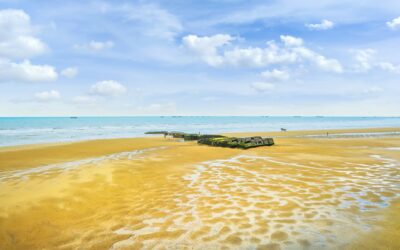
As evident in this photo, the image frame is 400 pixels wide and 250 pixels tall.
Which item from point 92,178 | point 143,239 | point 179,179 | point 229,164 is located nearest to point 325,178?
point 229,164

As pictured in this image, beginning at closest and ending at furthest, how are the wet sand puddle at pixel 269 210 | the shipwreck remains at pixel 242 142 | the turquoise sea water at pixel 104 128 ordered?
1. the wet sand puddle at pixel 269 210
2. the shipwreck remains at pixel 242 142
3. the turquoise sea water at pixel 104 128

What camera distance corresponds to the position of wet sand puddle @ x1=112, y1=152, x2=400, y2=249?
18.4 feet

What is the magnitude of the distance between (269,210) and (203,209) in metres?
1.89

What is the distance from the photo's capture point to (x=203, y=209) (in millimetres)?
7496

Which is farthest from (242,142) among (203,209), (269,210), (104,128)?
(104,128)

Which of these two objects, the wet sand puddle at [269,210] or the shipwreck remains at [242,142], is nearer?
the wet sand puddle at [269,210]

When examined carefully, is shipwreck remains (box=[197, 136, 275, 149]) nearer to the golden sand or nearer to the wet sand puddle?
the golden sand

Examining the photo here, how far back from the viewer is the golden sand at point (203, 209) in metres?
5.65

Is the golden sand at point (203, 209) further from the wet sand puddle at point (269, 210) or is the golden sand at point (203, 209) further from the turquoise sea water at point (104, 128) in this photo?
the turquoise sea water at point (104, 128)

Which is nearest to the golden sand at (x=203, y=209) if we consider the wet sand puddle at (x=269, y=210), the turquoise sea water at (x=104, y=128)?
the wet sand puddle at (x=269, y=210)

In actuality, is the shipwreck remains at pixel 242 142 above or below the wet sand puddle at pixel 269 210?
above

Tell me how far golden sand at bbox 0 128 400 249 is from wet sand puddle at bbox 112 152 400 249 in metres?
0.02

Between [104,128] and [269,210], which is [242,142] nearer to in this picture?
[269,210]

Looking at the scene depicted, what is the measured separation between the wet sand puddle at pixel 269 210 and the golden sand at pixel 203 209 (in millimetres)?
25
